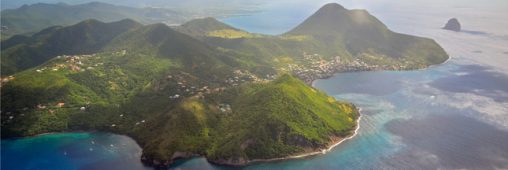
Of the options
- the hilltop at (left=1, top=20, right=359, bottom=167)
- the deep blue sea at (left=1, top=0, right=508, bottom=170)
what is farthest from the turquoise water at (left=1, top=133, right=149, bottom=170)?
the hilltop at (left=1, top=20, right=359, bottom=167)

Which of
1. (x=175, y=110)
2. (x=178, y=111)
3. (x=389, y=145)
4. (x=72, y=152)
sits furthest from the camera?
(x=175, y=110)

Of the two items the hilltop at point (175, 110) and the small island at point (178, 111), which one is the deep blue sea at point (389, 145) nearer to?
the small island at point (178, 111)

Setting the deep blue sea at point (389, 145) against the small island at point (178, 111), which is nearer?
the deep blue sea at point (389, 145)

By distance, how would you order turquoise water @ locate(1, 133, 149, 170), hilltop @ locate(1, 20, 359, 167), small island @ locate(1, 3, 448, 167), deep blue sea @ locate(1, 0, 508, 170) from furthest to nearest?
hilltop @ locate(1, 20, 359, 167) → small island @ locate(1, 3, 448, 167) → turquoise water @ locate(1, 133, 149, 170) → deep blue sea @ locate(1, 0, 508, 170)

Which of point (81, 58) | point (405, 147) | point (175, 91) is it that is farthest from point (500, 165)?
point (81, 58)

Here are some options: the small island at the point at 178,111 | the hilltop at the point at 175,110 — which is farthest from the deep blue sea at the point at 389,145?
the hilltop at the point at 175,110

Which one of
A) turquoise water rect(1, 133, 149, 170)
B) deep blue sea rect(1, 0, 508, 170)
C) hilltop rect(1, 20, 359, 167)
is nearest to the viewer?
deep blue sea rect(1, 0, 508, 170)

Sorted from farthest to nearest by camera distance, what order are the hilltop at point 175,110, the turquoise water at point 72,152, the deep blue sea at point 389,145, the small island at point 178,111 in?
the hilltop at point 175,110 → the small island at point 178,111 → the turquoise water at point 72,152 → the deep blue sea at point 389,145

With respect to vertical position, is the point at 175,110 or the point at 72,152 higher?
the point at 175,110

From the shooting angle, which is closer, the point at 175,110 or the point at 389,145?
the point at 389,145

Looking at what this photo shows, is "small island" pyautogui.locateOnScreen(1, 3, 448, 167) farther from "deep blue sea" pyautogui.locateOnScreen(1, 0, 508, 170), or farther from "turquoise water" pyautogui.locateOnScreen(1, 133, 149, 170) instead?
"deep blue sea" pyautogui.locateOnScreen(1, 0, 508, 170)

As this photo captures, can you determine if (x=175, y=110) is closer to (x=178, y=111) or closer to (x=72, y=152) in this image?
(x=178, y=111)

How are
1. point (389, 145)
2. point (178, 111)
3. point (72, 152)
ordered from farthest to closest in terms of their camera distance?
point (178, 111) → point (389, 145) → point (72, 152)

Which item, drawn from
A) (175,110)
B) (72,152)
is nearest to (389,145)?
(175,110)
